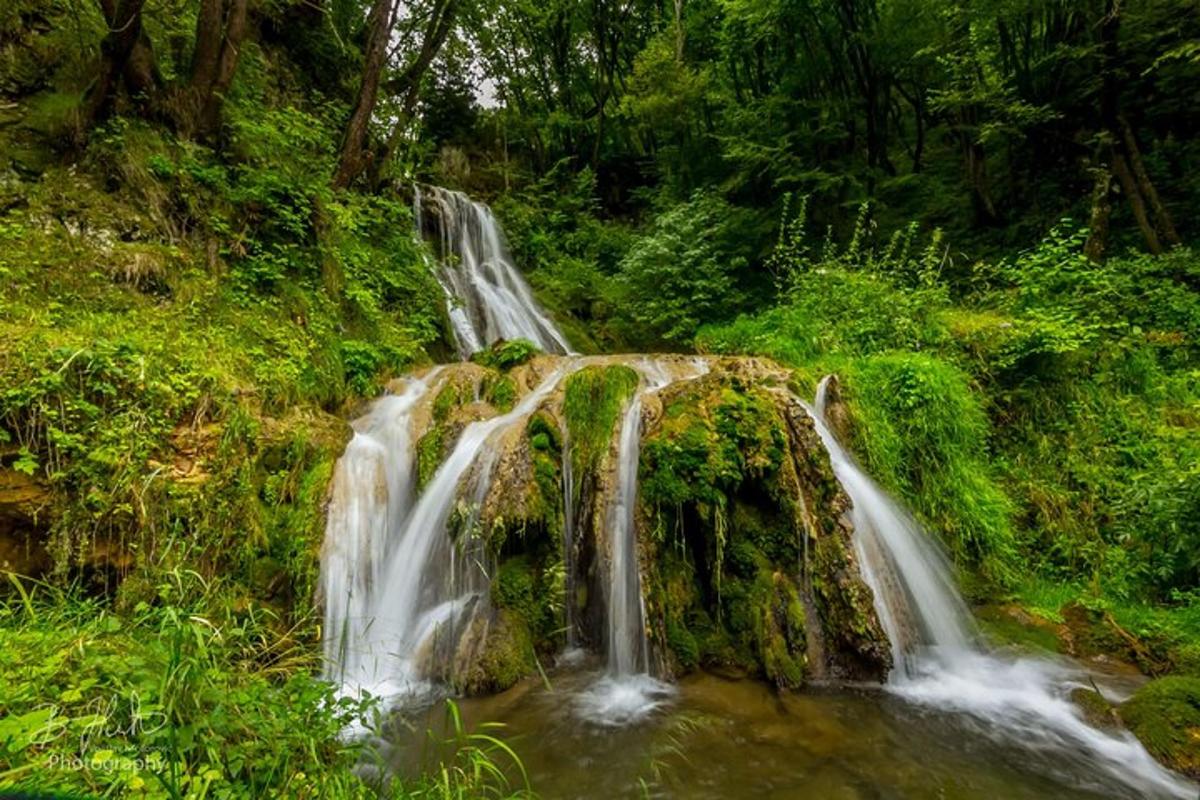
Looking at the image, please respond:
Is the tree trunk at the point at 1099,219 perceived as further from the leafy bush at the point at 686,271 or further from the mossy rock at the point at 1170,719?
the mossy rock at the point at 1170,719

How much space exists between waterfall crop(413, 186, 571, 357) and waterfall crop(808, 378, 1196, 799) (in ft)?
20.4

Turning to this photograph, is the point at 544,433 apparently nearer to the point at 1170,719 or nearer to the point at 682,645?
the point at 682,645

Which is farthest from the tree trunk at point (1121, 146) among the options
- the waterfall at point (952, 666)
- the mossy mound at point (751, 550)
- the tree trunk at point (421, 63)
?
the tree trunk at point (421, 63)

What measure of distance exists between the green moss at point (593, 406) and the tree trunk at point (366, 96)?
4.51 m

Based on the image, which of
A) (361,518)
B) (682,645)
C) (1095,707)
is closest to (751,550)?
(682,645)

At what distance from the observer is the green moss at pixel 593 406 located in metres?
4.45

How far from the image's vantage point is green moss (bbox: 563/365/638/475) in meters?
4.45

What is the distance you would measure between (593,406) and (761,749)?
9.14ft

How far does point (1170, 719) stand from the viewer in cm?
280

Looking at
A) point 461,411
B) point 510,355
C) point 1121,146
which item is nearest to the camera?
point 461,411

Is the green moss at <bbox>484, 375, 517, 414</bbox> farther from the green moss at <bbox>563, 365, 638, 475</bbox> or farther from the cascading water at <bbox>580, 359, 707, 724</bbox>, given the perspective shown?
the cascading water at <bbox>580, 359, 707, 724</bbox>

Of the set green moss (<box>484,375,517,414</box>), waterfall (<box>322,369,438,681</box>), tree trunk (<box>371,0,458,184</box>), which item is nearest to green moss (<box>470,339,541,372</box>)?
green moss (<box>484,375,517,414</box>)

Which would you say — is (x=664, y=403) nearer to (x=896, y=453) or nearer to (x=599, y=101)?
(x=896, y=453)

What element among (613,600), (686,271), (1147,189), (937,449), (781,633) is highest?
(1147,189)
